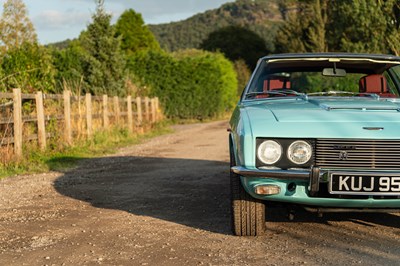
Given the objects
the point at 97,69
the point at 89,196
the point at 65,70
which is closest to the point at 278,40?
the point at 65,70

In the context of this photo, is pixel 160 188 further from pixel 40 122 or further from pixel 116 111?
pixel 116 111

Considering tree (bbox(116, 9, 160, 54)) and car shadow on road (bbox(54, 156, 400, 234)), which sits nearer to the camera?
car shadow on road (bbox(54, 156, 400, 234))

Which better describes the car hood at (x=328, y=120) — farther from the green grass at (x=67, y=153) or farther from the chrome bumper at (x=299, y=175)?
the green grass at (x=67, y=153)

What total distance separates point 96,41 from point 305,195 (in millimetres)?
19598

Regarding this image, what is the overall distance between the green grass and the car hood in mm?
5908

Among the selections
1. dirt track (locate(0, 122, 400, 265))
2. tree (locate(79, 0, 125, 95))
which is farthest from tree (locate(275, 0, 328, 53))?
dirt track (locate(0, 122, 400, 265))

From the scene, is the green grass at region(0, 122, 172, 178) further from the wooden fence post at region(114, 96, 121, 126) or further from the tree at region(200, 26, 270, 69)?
the tree at region(200, 26, 270, 69)

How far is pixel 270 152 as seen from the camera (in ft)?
14.4

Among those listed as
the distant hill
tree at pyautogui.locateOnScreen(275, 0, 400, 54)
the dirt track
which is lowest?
the dirt track

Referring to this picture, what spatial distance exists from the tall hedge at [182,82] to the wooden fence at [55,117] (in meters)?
10.9

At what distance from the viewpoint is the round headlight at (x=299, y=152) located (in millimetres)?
4348

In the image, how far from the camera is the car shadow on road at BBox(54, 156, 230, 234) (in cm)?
589

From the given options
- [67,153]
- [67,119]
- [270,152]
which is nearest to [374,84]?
[270,152]

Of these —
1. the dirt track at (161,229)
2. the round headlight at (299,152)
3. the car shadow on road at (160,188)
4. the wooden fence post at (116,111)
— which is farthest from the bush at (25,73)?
the round headlight at (299,152)
